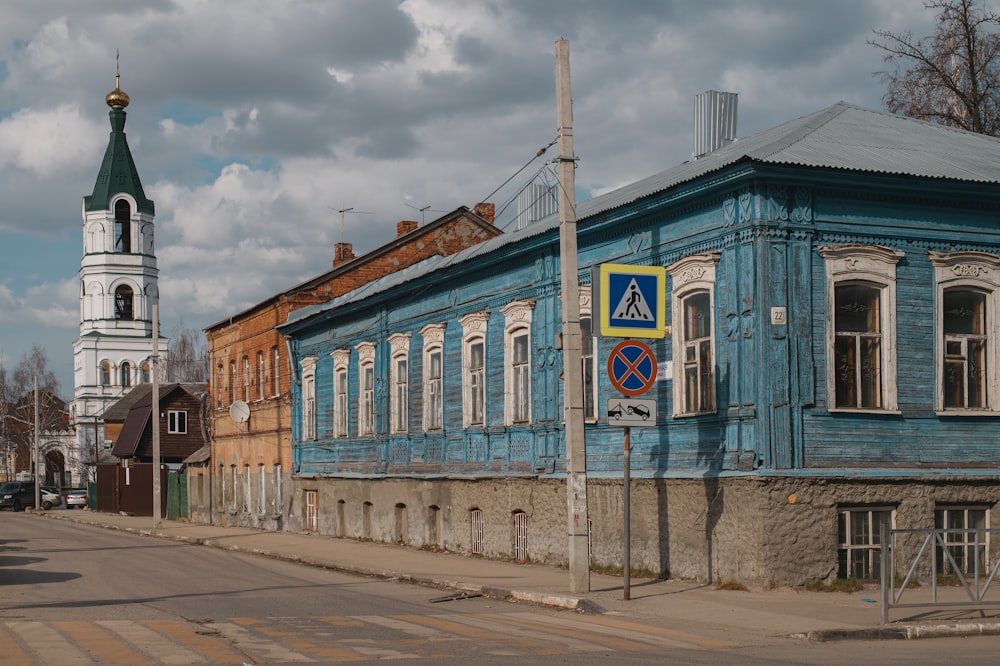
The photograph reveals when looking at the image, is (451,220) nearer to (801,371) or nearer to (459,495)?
(459,495)

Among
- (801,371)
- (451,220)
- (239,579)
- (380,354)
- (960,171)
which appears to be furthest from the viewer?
(451,220)

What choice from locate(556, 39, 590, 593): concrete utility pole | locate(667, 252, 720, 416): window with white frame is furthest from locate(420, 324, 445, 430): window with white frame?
locate(556, 39, 590, 593): concrete utility pole

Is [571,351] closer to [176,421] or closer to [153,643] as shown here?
[153,643]

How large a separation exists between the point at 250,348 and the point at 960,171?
2912 centimetres

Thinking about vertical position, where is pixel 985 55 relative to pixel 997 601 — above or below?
above

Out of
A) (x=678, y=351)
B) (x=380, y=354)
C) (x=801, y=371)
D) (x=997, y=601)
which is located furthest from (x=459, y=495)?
(x=997, y=601)

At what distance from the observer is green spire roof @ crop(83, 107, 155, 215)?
10312 cm

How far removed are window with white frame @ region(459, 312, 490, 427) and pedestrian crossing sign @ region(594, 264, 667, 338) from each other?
8.92 metres

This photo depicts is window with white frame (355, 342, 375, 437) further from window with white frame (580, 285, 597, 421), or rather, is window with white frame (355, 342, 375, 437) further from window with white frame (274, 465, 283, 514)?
window with white frame (580, 285, 597, 421)

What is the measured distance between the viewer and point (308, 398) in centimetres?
3800

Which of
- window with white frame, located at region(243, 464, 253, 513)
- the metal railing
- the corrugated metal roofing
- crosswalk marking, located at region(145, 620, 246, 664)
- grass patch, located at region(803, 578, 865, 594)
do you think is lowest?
window with white frame, located at region(243, 464, 253, 513)

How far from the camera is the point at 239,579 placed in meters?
21.6

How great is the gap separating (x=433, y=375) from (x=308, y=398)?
982cm

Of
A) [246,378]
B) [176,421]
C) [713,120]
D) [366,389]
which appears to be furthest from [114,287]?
[713,120]
